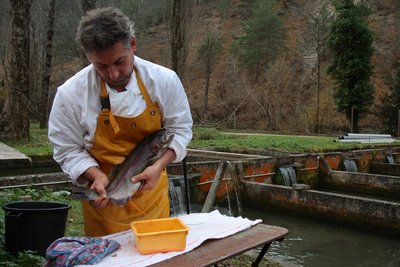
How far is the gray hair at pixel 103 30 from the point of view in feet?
7.34

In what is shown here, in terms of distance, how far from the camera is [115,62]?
235cm

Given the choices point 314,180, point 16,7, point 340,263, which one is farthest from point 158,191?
point 16,7

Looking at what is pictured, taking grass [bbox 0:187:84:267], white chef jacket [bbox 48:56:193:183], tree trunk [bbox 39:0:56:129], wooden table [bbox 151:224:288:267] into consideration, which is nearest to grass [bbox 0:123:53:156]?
grass [bbox 0:187:84:267]

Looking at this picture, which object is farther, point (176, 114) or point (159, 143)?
point (176, 114)

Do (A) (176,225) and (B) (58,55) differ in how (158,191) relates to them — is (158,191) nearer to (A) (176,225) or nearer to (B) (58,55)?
(A) (176,225)

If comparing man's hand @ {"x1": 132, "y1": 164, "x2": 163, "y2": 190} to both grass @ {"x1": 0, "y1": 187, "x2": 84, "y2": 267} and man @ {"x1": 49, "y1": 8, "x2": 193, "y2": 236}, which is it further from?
grass @ {"x1": 0, "y1": 187, "x2": 84, "y2": 267}

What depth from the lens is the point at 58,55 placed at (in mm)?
36062

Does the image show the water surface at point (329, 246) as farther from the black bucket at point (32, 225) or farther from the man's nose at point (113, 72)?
the man's nose at point (113, 72)

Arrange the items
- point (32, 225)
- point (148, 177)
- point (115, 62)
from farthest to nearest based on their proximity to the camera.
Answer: point (32, 225)
point (148, 177)
point (115, 62)

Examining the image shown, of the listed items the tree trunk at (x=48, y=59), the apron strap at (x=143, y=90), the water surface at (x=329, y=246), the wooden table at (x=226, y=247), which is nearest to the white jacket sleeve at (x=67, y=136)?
the apron strap at (x=143, y=90)

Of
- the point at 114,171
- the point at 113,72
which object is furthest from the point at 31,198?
the point at 113,72

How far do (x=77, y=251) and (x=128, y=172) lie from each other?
56 cm

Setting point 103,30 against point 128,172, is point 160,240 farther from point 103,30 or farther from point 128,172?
point 103,30

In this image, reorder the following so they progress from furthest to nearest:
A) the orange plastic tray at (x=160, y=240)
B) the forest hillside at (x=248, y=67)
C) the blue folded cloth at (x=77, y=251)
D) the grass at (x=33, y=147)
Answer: the forest hillside at (x=248, y=67) → the grass at (x=33, y=147) → the orange plastic tray at (x=160, y=240) → the blue folded cloth at (x=77, y=251)
